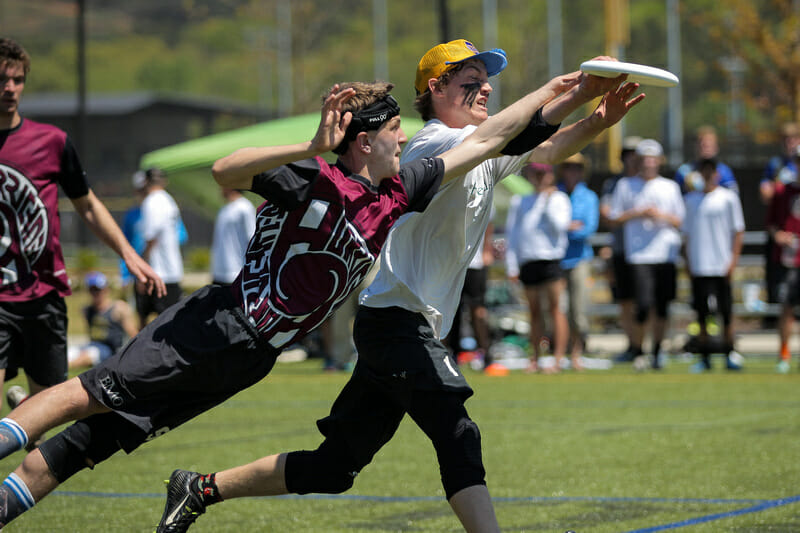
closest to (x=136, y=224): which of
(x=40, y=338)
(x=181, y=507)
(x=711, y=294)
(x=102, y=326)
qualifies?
(x=102, y=326)

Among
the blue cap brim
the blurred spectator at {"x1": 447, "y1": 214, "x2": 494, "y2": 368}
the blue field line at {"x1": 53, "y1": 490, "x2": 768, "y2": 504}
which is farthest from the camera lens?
the blurred spectator at {"x1": 447, "y1": 214, "x2": 494, "y2": 368}

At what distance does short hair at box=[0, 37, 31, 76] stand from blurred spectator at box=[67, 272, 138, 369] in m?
8.51

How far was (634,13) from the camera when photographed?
282 feet

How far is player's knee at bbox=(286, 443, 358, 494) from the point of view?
14.5 ft

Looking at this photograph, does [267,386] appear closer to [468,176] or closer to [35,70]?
[468,176]

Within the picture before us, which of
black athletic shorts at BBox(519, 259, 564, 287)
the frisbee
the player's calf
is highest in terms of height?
the frisbee

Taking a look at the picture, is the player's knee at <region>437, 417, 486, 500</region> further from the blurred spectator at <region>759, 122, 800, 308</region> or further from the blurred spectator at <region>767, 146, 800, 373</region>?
the blurred spectator at <region>759, 122, 800, 308</region>

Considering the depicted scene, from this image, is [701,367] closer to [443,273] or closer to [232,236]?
[232,236]

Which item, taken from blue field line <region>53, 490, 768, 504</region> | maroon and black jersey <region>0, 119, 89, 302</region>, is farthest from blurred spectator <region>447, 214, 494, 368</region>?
maroon and black jersey <region>0, 119, 89, 302</region>

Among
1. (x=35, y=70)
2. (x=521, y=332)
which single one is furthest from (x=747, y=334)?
(x=35, y=70)

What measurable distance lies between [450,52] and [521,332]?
37.9ft

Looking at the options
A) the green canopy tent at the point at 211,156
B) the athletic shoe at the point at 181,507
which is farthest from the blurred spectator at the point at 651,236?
the athletic shoe at the point at 181,507

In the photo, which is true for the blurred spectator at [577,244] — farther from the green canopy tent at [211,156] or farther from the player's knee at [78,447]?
the player's knee at [78,447]

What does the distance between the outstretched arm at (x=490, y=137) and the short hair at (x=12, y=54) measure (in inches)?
89.0
